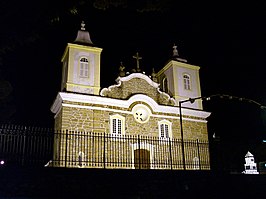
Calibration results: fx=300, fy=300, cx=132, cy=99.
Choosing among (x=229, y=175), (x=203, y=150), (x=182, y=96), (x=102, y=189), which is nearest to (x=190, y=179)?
(x=229, y=175)

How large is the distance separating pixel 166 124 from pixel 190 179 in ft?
32.0

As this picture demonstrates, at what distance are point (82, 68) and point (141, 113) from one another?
Answer: 5.41m

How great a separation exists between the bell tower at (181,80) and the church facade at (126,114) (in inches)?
3.8

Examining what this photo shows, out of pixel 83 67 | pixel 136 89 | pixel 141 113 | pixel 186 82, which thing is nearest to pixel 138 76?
pixel 136 89

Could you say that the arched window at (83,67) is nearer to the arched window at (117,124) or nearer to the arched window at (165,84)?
the arched window at (117,124)

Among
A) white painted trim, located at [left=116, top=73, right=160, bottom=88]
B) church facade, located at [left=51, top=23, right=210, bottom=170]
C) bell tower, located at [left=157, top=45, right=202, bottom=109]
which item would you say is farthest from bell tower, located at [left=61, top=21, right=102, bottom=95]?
bell tower, located at [left=157, top=45, right=202, bottom=109]

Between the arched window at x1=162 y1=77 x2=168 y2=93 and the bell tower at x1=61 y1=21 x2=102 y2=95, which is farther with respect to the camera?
the arched window at x1=162 y1=77 x2=168 y2=93

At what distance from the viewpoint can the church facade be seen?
766 inches

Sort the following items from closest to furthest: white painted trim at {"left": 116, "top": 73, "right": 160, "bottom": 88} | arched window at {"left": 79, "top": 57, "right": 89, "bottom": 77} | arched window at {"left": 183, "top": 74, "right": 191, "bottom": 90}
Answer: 1. arched window at {"left": 79, "top": 57, "right": 89, "bottom": 77}
2. white painted trim at {"left": 116, "top": 73, "right": 160, "bottom": 88}
3. arched window at {"left": 183, "top": 74, "right": 191, "bottom": 90}

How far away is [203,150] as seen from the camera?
2200 centimetres

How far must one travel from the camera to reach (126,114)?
21.1 metres

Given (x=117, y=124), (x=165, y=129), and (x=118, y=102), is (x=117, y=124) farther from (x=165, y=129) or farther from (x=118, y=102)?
(x=165, y=129)

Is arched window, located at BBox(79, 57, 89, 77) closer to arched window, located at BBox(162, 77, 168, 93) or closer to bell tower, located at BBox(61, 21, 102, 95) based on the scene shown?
bell tower, located at BBox(61, 21, 102, 95)

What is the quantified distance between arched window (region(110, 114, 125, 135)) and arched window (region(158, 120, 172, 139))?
2.95 meters
